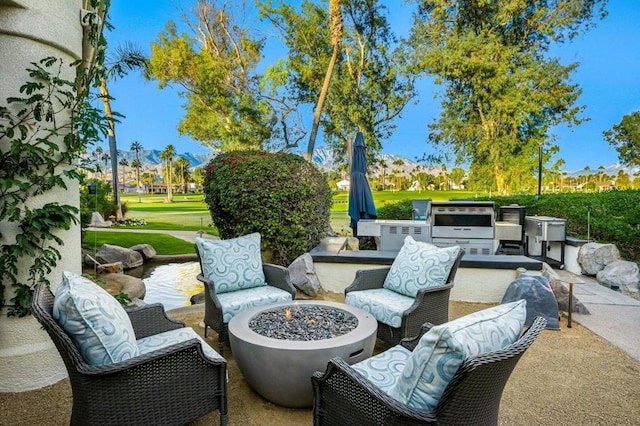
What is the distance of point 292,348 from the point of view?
7.09ft

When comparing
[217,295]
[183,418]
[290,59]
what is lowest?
[183,418]

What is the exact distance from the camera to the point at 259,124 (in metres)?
12.8

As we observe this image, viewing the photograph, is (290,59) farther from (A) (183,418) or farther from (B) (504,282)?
(A) (183,418)

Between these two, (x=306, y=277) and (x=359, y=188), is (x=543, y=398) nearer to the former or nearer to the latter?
(x=306, y=277)

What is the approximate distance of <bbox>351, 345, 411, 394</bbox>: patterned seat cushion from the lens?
1.82 m

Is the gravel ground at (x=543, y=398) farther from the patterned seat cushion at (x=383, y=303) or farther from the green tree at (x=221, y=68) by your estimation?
the green tree at (x=221, y=68)

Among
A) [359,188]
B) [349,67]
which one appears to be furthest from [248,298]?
[349,67]

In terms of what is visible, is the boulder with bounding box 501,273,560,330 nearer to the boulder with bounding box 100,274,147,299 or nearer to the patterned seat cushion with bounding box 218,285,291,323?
the patterned seat cushion with bounding box 218,285,291,323

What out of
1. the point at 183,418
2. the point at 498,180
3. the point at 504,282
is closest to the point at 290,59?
the point at 498,180

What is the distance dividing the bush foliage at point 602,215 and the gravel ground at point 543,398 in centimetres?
408

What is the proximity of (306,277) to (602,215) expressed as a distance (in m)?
5.68

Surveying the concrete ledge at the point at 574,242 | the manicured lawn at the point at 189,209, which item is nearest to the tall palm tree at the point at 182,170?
the manicured lawn at the point at 189,209

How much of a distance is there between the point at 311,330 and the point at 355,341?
33 centimetres

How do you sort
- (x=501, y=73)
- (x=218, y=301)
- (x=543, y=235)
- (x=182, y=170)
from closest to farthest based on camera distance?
(x=218, y=301) → (x=543, y=235) → (x=501, y=73) → (x=182, y=170)
